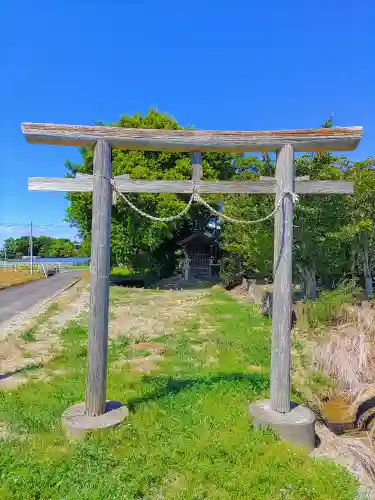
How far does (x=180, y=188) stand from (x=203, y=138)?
733mm

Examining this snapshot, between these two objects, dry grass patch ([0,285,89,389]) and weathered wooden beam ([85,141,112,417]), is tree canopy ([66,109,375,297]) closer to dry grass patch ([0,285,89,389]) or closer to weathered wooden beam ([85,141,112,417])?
weathered wooden beam ([85,141,112,417])

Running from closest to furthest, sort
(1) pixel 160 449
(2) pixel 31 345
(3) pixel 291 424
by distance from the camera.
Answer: (1) pixel 160 449 → (3) pixel 291 424 → (2) pixel 31 345

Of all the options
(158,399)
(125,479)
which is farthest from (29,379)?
(125,479)

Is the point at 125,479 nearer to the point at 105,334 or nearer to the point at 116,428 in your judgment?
the point at 116,428

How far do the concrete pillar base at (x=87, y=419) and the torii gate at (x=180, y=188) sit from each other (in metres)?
0.01

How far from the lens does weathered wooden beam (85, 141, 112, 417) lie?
4680 millimetres

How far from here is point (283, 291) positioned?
4.86 meters

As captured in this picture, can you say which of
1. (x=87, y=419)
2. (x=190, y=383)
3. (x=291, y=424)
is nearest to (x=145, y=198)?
(x=190, y=383)

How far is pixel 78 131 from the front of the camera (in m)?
4.69

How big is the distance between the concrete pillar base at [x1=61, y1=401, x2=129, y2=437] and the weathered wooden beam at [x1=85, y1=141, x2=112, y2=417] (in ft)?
0.38

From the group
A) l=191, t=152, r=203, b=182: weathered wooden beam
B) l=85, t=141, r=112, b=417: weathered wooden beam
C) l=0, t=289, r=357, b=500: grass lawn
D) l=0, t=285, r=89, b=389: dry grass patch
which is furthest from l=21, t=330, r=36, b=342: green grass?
l=191, t=152, r=203, b=182: weathered wooden beam

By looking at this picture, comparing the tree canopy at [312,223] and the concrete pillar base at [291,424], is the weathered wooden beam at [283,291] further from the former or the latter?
the tree canopy at [312,223]

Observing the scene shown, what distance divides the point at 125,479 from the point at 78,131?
4.04 m

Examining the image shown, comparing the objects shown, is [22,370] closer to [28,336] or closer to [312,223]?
[28,336]
